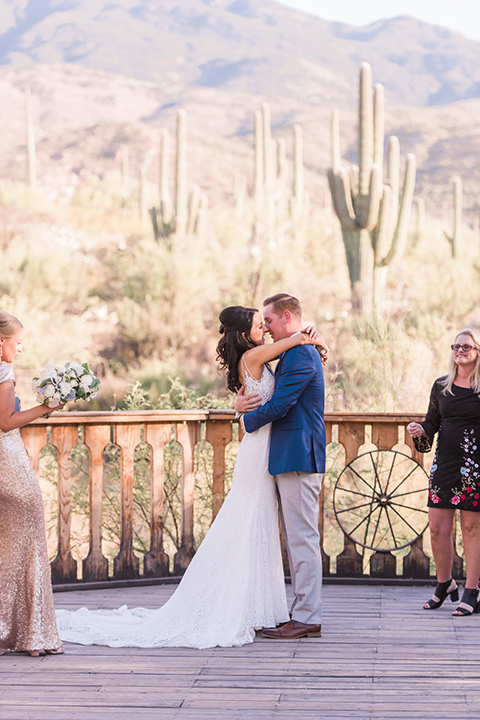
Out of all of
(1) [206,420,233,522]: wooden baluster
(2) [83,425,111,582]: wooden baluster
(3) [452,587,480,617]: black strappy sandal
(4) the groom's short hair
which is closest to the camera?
(4) the groom's short hair

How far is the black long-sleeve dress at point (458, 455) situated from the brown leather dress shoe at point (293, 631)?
3.43ft

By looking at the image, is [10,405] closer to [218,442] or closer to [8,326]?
[8,326]

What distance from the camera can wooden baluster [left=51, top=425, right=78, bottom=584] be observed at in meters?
5.02

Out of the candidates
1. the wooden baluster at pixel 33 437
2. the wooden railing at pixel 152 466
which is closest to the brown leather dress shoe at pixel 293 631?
the wooden railing at pixel 152 466

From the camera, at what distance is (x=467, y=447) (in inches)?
184

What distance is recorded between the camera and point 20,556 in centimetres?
391

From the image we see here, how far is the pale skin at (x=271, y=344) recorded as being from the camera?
4206mm

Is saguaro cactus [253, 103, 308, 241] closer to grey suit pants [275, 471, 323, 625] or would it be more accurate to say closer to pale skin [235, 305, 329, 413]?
pale skin [235, 305, 329, 413]

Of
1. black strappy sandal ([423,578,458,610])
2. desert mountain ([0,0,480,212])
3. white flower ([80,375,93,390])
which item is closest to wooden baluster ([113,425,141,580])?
white flower ([80,375,93,390])

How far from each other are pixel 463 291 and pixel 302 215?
6.90m

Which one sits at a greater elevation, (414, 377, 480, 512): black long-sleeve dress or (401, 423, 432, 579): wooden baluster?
(414, 377, 480, 512): black long-sleeve dress

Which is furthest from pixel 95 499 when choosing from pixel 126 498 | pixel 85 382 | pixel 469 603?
pixel 469 603

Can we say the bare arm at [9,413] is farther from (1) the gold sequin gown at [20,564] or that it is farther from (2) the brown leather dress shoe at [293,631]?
(2) the brown leather dress shoe at [293,631]

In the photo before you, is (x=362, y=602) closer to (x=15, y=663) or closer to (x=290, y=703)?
(x=290, y=703)
